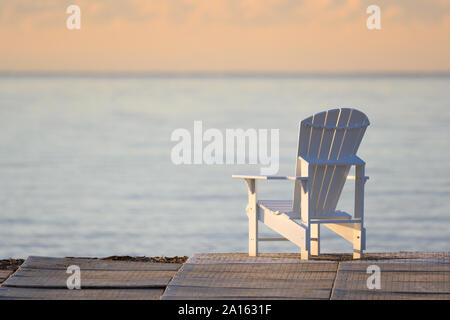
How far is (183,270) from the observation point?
17.3 ft

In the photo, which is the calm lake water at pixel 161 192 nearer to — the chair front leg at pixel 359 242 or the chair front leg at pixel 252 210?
the chair front leg at pixel 252 210

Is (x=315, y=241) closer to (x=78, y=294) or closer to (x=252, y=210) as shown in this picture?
(x=252, y=210)

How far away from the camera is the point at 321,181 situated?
19.6ft

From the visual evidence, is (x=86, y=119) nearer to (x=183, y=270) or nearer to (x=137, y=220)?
(x=137, y=220)

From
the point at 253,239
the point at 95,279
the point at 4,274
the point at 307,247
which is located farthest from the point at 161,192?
the point at 95,279

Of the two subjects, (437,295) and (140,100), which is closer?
(437,295)

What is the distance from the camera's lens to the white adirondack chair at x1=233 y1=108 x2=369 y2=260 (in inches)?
230

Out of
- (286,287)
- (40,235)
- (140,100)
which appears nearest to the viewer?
(286,287)

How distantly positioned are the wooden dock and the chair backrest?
0.54 meters

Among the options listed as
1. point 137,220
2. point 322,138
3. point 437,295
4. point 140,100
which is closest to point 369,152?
point 137,220

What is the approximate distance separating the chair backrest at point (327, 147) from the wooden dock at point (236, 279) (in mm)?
543

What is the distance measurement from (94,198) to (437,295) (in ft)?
30.7
